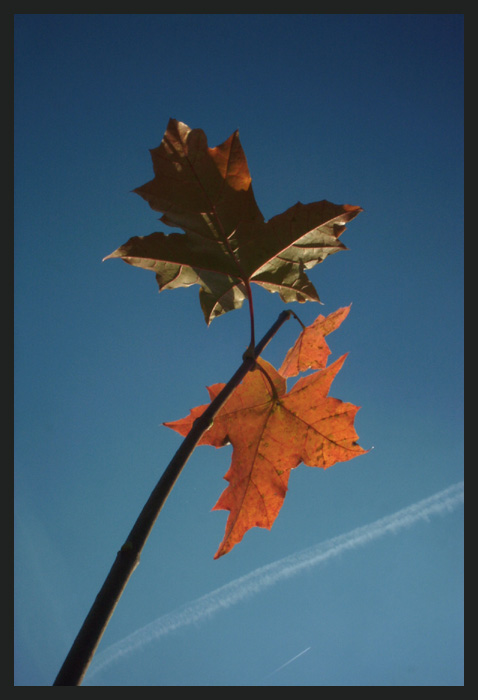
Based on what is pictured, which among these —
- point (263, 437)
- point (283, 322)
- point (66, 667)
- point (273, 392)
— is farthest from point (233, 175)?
point (66, 667)

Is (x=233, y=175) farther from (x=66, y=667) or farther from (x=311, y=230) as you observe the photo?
(x=66, y=667)

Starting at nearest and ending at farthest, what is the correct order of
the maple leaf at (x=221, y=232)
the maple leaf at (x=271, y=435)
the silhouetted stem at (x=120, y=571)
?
the silhouetted stem at (x=120, y=571) → the maple leaf at (x=221, y=232) → the maple leaf at (x=271, y=435)

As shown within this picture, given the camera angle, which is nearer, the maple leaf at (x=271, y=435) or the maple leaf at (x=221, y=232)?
the maple leaf at (x=221, y=232)

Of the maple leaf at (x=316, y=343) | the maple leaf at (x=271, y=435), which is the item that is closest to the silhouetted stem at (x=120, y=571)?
the maple leaf at (x=271, y=435)

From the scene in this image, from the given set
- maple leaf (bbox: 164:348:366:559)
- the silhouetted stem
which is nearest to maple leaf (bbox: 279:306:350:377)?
maple leaf (bbox: 164:348:366:559)

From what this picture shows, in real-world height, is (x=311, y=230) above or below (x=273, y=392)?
above

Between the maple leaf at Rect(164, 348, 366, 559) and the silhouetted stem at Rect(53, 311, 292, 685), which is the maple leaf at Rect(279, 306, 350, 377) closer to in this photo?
the maple leaf at Rect(164, 348, 366, 559)

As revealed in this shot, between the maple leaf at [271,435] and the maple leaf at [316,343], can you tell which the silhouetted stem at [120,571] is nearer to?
the maple leaf at [271,435]
